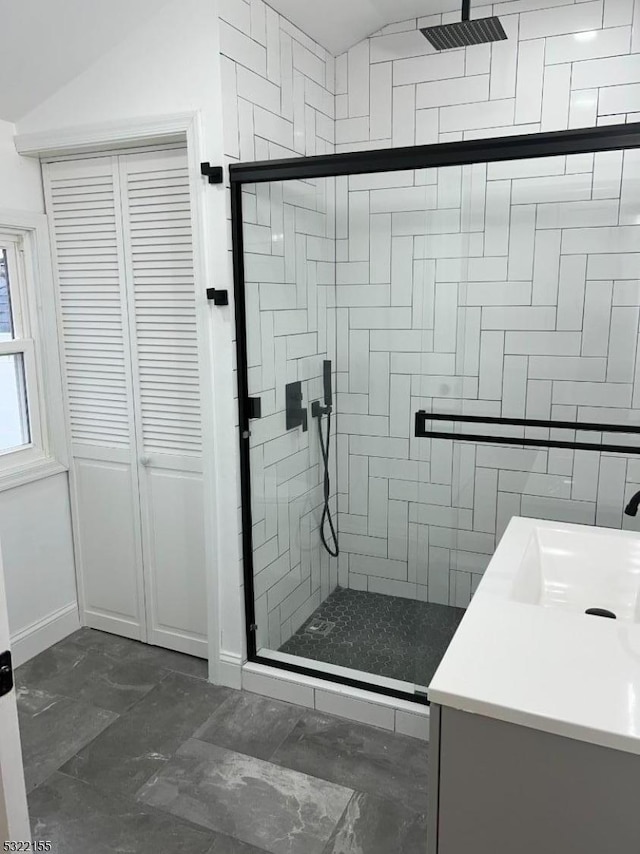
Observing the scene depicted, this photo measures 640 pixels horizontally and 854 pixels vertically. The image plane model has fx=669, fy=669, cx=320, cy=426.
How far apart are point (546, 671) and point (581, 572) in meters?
0.58

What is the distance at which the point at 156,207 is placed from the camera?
9.01ft

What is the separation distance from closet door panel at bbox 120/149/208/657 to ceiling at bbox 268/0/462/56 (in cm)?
78

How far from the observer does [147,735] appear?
8.09ft

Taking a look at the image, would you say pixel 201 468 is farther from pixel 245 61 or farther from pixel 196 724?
pixel 245 61

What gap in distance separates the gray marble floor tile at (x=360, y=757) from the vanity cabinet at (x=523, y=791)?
988mm

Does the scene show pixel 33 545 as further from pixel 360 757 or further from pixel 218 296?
pixel 360 757

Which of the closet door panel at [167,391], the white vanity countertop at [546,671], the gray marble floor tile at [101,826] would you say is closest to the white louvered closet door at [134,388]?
the closet door panel at [167,391]

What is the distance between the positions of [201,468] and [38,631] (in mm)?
1071

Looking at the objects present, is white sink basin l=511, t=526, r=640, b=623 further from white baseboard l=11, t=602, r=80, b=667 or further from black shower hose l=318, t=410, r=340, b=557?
white baseboard l=11, t=602, r=80, b=667

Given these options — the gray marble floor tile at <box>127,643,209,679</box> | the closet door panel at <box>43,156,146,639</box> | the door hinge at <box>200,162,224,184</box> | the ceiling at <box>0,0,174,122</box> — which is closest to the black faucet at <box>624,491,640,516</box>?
the door hinge at <box>200,162,224,184</box>

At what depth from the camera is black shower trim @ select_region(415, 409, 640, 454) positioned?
2227 millimetres

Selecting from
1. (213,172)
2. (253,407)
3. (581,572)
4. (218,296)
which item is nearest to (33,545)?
(253,407)

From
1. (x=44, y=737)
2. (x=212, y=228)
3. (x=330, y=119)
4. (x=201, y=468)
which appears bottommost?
(x=44, y=737)

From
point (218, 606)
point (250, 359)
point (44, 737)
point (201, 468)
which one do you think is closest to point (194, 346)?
point (250, 359)
